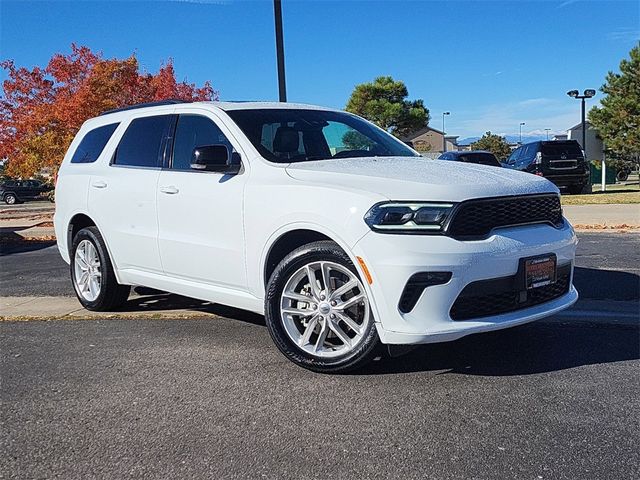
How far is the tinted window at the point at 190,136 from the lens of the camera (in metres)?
4.82

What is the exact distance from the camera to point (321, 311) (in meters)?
3.85

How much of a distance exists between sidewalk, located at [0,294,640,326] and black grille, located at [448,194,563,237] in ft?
4.60

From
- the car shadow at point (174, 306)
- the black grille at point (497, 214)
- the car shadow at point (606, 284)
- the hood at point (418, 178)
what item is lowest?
the car shadow at point (606, 284)

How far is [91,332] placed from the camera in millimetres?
5102

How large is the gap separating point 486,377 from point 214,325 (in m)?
2.40

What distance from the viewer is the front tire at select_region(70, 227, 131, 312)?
5594 mm

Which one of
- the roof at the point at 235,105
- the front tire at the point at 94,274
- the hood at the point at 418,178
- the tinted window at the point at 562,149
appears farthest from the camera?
the tinted window at the point at 562,149

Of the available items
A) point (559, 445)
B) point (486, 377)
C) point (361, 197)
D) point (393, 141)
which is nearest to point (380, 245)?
point (361, 197)

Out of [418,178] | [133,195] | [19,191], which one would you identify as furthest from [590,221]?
[19,191]

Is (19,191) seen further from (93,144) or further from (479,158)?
(93,144)

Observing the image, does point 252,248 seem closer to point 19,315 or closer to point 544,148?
point 19,315

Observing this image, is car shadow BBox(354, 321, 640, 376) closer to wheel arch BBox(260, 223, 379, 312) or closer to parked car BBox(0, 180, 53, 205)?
wheel arch BBox(260, 223, 379, 312)

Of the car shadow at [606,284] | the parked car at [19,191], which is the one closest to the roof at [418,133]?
the parked car at [19,191]

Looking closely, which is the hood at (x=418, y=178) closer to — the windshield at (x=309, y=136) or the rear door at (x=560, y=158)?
the windshield at (x=309, y=136)
